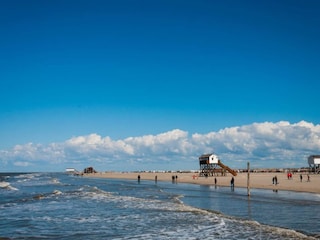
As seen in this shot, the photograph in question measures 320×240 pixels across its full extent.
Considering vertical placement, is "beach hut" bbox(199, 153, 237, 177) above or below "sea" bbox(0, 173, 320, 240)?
above

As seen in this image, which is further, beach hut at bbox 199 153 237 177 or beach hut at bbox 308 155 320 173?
beach hut at bbox 308 155 320 173

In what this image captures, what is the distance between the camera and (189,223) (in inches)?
953

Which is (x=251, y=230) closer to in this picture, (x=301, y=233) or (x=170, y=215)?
(x=301, y=233)

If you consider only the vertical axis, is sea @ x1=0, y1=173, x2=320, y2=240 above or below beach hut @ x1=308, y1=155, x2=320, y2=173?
below

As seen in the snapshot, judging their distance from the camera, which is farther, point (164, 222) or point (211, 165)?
point (211, 165)

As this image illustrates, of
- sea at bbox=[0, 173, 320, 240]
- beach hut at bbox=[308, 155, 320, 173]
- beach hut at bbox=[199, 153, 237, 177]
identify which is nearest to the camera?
sea at bbox=[0, 173, 320, 240]

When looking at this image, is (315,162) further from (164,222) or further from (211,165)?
(164,222)

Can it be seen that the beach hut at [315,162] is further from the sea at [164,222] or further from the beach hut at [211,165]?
the sea at [164,222]

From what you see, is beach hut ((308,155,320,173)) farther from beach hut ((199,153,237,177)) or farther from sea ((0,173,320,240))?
sea ((0,173,320,240))

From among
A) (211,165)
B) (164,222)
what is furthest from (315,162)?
(164,222)

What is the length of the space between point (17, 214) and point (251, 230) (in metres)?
18.9

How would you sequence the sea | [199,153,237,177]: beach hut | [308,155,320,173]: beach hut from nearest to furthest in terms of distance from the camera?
1. the sea
2. [199,153,237,177]: beach hut
3. [308,155,320,173]: beach hut

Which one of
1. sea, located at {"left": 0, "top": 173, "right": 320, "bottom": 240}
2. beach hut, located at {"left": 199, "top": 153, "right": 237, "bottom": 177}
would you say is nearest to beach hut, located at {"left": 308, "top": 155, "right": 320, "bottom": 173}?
beach hut, located at {"left": 199, "top": 153, "right": 237, "bottom": 177}

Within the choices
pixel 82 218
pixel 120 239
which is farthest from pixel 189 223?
pixel 82 218
